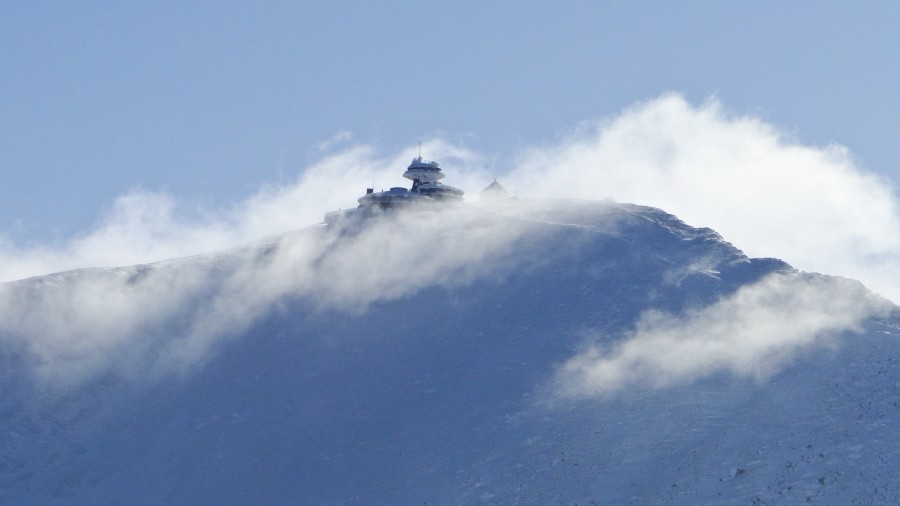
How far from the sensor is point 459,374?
3681 inches

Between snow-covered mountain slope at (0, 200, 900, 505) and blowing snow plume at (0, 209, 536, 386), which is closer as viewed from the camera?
snow-covered mountain slope at (0, 200, 900, 505)

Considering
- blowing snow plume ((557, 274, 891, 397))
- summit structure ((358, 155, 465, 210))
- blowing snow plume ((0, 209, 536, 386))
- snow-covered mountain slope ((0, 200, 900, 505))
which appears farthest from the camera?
summit structure ((358, 155, 465, 210))

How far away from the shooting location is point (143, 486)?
87438 mm

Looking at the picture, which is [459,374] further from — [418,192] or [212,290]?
[418,192]

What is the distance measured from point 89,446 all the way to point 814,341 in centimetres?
3962

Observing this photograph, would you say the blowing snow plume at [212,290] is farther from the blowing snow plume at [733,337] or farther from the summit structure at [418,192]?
the blowing snow plume at [733,337]

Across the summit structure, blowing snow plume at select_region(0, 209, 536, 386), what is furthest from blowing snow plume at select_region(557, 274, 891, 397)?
the summit structure

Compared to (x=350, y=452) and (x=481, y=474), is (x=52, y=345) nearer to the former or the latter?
(x=350, y=452)

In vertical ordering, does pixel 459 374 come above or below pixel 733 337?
above

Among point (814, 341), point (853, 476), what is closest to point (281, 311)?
point (814, 341)

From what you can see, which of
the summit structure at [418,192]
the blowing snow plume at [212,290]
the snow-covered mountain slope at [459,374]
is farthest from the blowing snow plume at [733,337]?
the summit structure at [418,192]

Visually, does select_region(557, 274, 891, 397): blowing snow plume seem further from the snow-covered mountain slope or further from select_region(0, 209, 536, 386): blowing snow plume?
select_region(0, 209, 536, 386): blowing snow plume

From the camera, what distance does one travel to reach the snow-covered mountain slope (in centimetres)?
8200

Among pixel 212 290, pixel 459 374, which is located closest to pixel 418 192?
pixel 212 290
